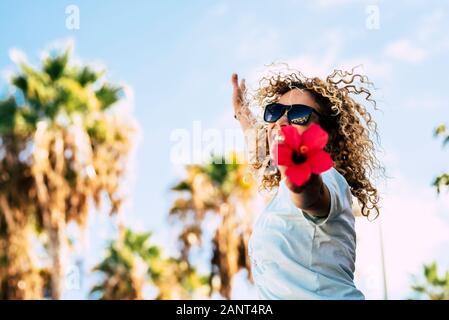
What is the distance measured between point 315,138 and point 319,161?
0.15 feet

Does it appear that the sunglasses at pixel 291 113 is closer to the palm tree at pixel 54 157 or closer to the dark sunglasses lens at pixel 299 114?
the dark sunglasses lens at pixel 299 114

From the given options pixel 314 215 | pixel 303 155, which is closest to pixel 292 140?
pixel 303 155

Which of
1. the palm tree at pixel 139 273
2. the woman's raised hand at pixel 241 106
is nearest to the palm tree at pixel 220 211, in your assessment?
the palm tree at pixel 139 273

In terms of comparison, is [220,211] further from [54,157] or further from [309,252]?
[309,252]

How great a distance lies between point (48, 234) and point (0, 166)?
1852 millimetres

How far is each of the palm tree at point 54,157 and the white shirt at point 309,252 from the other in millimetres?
14437

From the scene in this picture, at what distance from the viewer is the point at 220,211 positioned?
63.8ft

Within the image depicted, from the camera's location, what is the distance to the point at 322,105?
2.32 m

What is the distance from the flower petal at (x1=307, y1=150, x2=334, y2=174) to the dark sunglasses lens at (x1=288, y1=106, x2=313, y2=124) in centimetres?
78

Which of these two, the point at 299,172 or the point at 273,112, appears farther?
the point at 273,112

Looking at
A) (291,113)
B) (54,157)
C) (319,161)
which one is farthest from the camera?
(54,157)

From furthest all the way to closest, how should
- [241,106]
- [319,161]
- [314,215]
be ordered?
[241,106]
[314,215]
[319,161]

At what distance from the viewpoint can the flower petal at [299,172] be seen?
136 cm
